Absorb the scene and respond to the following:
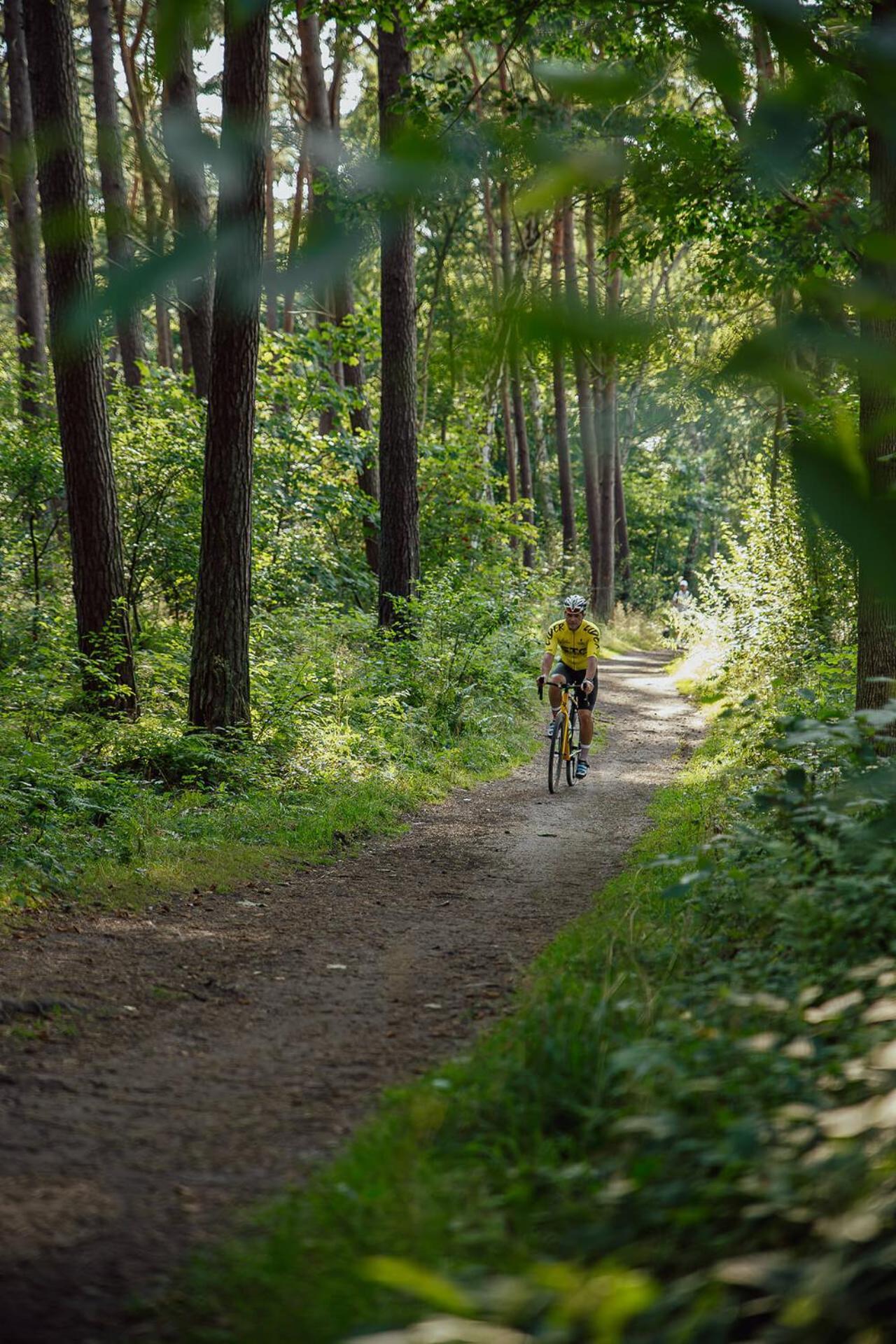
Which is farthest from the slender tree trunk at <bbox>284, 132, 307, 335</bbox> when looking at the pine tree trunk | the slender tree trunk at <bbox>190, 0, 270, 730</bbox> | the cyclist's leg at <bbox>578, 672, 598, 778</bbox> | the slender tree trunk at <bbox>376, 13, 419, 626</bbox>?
the pine tree trunk

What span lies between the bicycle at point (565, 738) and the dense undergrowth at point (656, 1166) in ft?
23.6

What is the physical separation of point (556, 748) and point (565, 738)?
16cm

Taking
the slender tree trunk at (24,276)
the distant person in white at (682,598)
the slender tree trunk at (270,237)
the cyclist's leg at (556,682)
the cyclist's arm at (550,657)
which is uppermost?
the slender tree trunk at (24,276)

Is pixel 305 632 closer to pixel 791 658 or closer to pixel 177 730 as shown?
pixel 177 730

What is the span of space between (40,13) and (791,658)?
12545 mm

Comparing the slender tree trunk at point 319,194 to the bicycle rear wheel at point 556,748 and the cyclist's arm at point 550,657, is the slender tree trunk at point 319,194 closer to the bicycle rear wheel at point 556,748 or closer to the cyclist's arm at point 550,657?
the cyclist's arm at point 550,657

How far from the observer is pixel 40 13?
32.4 feet

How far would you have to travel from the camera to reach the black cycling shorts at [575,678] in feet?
41.2

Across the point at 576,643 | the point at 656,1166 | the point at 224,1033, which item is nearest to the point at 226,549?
the point at 576,643

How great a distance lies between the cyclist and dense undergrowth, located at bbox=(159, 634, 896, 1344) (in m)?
7.47

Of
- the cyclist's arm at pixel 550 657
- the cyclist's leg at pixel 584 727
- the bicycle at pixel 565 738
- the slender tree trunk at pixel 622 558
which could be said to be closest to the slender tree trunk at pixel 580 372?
the cyclist's arm at pixel 550 657

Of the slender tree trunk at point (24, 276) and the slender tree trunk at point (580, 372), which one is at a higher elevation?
the slender tree trunk at point (24, 276)

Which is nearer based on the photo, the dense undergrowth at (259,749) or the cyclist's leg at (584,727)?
the dense undergrowth at (259,749)

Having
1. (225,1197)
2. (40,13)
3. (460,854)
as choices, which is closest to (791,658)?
(460,854)
